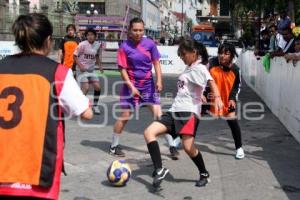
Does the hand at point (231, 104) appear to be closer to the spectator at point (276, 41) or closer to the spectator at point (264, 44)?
the spectator at point (276, 41)

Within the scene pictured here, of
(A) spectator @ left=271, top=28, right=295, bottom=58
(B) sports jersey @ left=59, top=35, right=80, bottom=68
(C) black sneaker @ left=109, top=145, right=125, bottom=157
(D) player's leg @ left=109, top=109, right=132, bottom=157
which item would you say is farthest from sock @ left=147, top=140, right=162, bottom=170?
(B) sports jersey @ left=59, top=35, right=80, bottom=68

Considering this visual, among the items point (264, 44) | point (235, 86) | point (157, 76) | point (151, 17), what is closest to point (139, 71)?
point (157, 76)

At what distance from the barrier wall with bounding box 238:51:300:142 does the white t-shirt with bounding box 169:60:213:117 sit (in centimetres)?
306

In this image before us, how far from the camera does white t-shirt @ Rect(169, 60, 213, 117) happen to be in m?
5.54

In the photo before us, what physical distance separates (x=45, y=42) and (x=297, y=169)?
14.4 feet

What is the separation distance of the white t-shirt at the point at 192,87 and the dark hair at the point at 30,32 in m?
2.75

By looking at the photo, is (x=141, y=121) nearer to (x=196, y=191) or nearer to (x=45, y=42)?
(x=196, y=191)

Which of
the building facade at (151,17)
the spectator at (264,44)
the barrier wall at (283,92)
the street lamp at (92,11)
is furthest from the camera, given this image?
the building facade at (151,17)

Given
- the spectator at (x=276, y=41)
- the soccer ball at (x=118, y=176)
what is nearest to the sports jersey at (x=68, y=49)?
the spectator at (x=276, y=41)

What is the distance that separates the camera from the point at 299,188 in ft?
18.6

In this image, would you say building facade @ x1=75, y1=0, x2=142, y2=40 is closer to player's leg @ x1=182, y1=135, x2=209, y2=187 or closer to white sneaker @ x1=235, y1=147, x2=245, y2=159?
white sneaker @ x1=235, y1=147, x2=245, y2=159

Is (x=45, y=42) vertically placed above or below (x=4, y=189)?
above

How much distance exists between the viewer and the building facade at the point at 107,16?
53638 millimetres

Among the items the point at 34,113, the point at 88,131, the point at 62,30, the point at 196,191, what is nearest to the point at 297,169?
the point at 196,191
